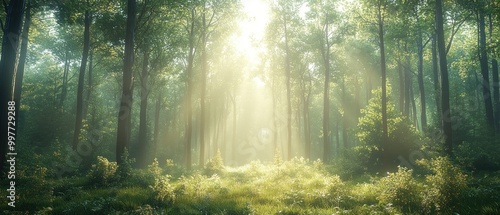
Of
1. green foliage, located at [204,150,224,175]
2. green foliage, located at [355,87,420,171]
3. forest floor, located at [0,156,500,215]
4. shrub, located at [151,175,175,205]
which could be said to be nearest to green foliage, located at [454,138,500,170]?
green foliage, located at [355,87,420,171]

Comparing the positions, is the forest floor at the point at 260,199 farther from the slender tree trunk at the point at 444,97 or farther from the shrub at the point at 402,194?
the slender tree trunk at the point at 444,97

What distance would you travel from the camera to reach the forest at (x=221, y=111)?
7.83 m

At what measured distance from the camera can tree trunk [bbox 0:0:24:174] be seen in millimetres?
10250

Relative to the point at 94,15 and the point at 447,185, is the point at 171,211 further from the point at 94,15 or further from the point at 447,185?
the point at 94,15

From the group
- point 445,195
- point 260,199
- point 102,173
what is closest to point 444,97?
point 445,195

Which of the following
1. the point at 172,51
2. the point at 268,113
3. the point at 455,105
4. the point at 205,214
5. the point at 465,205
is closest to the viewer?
the point at 465,205

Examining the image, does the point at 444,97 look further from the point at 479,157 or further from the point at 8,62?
the point at 8,62

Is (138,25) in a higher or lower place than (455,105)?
higher

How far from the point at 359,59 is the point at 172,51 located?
2124 centimetres

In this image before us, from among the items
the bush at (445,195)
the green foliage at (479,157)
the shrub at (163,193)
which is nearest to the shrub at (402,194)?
the bush at (445,195)

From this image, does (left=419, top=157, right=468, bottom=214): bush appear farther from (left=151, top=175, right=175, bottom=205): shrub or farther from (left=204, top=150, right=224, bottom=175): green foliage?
(left=204, top=150, right=224, bottom=175): green foliage

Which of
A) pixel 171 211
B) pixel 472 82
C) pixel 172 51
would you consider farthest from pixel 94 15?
pixel 472 82

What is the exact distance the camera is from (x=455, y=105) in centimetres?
1958

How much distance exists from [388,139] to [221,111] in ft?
98.4
